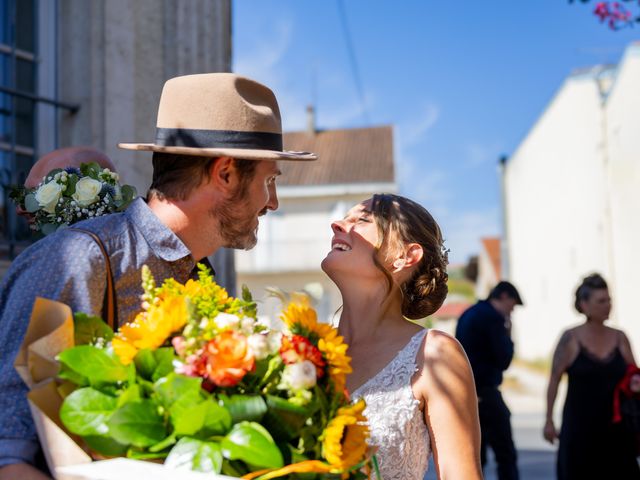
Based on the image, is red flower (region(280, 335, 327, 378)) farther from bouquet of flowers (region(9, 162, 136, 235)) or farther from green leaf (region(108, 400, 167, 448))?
bouquet of flowers (region(9, 162, 136, 235))

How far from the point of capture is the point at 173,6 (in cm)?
579

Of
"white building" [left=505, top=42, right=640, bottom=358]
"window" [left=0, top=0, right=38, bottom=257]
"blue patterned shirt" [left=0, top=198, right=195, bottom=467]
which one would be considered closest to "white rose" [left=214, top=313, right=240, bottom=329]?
"blue patterned shirt" [left=0, top=198, right=195, bottom=467]

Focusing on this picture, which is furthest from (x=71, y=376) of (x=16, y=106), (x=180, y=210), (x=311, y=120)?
(x=311, y=120)

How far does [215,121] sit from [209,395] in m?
0.78

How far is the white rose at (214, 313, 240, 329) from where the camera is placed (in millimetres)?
1513

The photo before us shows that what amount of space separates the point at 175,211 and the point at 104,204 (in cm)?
71

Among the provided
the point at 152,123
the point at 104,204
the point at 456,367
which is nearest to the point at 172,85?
the point at 104,204

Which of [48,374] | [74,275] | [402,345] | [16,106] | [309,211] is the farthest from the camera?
[309,211]

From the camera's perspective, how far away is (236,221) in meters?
2.09

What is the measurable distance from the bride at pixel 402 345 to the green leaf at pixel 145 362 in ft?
4.15


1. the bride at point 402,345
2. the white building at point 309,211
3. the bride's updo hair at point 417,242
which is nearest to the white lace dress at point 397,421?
the bride at point 402,345

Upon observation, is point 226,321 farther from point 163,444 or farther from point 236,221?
→ point 236,221

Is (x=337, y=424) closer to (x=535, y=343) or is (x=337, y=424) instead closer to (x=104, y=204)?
(x=104, y=204)

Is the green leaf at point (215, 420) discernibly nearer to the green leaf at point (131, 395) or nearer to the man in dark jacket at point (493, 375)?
the green leaf at point (131, 395)
